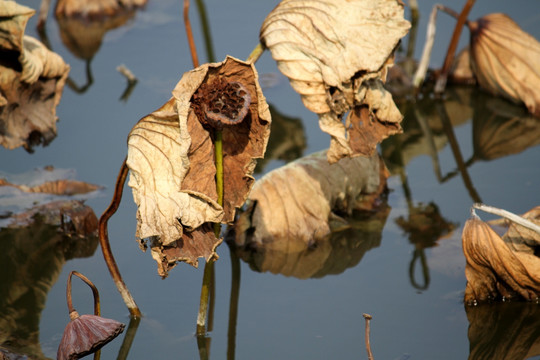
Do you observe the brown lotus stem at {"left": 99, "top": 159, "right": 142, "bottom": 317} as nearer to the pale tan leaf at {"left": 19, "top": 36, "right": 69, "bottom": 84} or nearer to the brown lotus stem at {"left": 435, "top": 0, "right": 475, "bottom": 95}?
the pale tan leaf at {"left": 19, "top": 36, "right": 69, "bottom": 84}

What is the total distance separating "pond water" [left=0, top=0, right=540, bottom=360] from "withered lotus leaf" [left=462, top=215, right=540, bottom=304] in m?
0.05

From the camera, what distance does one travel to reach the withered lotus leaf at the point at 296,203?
2.68 metres

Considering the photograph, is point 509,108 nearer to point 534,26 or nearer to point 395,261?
point 534,26

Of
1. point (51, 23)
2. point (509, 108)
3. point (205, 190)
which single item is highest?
point (51, 23)

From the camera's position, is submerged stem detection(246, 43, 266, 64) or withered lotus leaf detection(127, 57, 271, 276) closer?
withered lotus leaf detection(127, 57, 271, 276)

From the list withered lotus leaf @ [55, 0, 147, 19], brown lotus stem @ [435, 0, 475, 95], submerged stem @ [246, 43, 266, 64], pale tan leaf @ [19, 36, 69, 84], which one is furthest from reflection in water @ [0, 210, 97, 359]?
withered lotus leaf @ [55, 0, 147, 19]

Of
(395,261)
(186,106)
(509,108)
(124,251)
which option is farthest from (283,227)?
(509,108)

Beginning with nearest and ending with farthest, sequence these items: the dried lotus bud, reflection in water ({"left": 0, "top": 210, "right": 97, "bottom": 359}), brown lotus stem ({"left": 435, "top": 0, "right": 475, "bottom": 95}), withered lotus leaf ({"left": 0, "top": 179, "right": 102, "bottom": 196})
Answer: reflection in water ({"left": 0, "top": 210, "right": 97, "bottom": 359}), withered lotus leaf ({"left": 0, "top": 179, "right": 102, "bottom": 196}), the dried lotus bud, brown lotus stem ({"left": 435, "top": 0, "right": 475, "bottom": 95})

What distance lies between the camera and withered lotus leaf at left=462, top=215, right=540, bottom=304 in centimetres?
215

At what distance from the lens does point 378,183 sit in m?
2.96

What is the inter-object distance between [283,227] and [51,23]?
2.95 metres

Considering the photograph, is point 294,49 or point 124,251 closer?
point 294,49

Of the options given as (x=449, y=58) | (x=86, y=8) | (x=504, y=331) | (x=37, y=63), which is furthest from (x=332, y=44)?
(x=86, y=8)

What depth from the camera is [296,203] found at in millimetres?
2688
